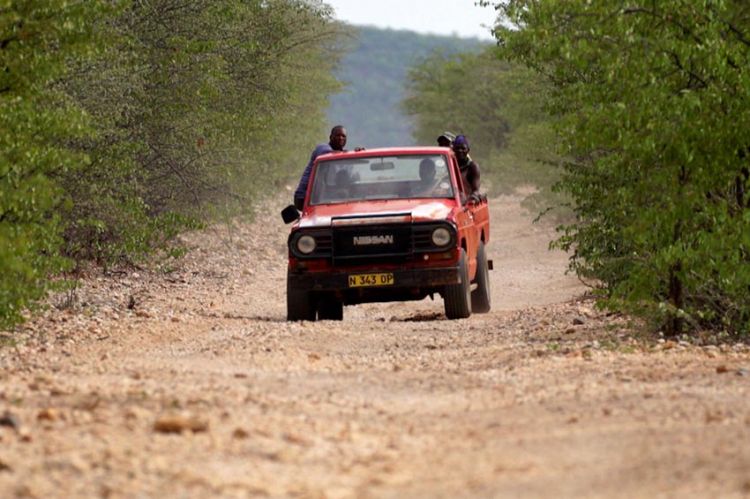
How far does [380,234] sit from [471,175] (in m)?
2.88

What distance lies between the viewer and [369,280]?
47.4 ft

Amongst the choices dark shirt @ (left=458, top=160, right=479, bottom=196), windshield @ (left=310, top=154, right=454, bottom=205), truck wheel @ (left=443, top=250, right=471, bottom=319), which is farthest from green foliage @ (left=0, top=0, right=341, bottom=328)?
truck wheel @ (left=443, top=250, right=471, bottom=319)

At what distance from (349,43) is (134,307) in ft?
111

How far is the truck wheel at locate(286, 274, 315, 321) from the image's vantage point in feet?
48.4

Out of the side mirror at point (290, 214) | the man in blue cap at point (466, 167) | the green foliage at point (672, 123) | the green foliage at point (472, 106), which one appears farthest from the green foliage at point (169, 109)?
the green foliage at point (472, 106)

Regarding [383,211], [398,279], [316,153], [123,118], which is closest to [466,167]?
[316,153]

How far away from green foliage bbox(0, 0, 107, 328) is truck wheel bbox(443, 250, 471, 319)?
4080 millimetres

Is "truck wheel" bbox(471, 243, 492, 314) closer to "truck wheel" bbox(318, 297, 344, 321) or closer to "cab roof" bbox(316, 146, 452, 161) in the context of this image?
"cab roof" bbox(316, 146, 452, 161)

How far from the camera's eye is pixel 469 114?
61.5 meters

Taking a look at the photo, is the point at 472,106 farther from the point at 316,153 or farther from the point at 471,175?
the point at 316,153

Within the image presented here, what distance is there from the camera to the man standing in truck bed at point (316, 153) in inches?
632

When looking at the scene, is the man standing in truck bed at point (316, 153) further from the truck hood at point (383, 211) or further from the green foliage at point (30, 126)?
the green foliage at point (30, 126)

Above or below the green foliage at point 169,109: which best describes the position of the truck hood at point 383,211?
below

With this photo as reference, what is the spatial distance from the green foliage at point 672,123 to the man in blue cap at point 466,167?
466 cm
